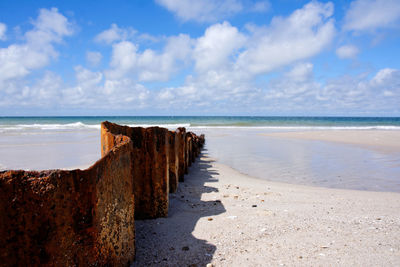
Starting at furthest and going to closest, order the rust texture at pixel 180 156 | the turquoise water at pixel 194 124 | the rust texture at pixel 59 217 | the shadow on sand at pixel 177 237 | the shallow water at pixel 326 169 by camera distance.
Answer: the turquoise water at pixel 194 124 < the shallow water at pixel 326 169 < the rust texture at pixel 180 156 < the shadow on sand at pixel 177 237 < the rust texture at pixel 59 217

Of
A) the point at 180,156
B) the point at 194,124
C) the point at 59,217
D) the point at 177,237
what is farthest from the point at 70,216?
the point at 194,124

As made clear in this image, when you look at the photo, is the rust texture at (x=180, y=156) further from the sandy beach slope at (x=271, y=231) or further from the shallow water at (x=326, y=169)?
the shallow water at (x=326, y=169)

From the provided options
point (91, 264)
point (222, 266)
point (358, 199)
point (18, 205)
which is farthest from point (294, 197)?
point (18, 205)

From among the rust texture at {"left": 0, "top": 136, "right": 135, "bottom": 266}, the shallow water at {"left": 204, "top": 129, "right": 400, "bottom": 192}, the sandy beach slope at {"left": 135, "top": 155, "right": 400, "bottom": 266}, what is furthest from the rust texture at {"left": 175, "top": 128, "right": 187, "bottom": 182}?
the rust texture at {"left": 0, "top": 136, "right": 135, "bottom": 266}

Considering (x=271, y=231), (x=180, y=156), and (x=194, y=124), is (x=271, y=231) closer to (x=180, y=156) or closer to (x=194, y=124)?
(x=180, y=156)

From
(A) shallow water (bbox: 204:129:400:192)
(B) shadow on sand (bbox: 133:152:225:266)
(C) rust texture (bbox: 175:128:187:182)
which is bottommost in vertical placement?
(A) shallow water (bbox: 204:129:400:192)

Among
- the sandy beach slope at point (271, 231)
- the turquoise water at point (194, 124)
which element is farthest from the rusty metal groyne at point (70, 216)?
the turquoise water at point (194, 124)

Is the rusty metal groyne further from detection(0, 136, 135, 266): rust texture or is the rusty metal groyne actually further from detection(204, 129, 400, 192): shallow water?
detection(204, 129, 400, 192): shallow water

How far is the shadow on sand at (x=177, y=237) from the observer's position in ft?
8.19

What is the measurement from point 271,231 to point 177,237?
102 centimetres

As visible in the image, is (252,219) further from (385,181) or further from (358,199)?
(385,181)

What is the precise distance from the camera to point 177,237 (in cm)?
296

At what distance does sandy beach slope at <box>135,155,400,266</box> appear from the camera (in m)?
2.52

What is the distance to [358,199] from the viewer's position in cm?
491
